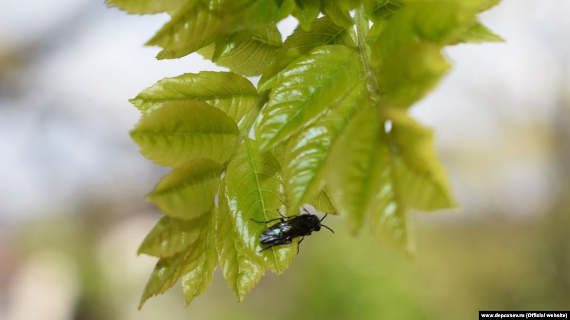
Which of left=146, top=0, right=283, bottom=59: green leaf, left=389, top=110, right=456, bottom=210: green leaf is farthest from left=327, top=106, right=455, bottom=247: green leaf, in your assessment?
left=146, top=0, right=283, bottom=59: green leaf

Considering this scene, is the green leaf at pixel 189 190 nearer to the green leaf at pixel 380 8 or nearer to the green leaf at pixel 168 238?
the green leaf at pixel 168 238

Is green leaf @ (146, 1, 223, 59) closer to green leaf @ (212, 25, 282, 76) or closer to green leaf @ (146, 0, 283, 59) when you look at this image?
green leaf @ (146, 0, 283, 59)

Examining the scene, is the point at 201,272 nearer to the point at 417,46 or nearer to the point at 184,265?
the point at 184,265

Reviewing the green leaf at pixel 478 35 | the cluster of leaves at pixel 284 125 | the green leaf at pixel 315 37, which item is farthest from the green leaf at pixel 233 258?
the green leaf at pixel 478 35

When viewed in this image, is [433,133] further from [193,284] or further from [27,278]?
[27,278]

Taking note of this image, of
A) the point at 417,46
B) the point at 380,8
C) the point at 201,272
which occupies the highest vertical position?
the point at 380,8

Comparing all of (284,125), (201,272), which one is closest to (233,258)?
(201,272)

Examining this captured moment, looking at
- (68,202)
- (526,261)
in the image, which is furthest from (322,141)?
(526,261)
